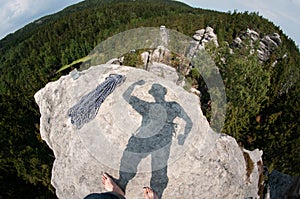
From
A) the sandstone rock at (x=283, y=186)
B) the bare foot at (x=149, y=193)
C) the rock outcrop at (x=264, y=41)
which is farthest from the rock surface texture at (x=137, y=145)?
the rock outcrop at (x=264, y=41)

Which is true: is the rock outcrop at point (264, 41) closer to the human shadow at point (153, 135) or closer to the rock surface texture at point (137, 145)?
the rock surface texture at point (137, 145)

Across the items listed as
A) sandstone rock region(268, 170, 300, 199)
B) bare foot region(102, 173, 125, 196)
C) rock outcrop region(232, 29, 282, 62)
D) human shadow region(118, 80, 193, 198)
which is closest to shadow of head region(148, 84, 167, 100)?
human shadow region(118, 80, 193, 198)

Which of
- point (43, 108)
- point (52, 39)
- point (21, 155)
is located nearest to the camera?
point (43, 108)

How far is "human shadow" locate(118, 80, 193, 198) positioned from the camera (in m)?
6.43

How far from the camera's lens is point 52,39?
182ft

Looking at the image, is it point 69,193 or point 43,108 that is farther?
point 43,108

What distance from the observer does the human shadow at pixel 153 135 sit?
6.43 m

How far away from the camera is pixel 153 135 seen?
6449 mm

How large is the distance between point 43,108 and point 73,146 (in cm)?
167

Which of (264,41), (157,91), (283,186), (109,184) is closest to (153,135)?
(157,91)

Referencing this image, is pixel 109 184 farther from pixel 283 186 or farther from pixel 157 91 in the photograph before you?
pixel 283 186

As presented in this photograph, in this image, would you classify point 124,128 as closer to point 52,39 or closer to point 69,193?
point 69,193

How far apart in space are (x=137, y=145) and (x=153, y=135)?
367 mm

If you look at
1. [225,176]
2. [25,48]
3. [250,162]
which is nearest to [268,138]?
[250,162]
